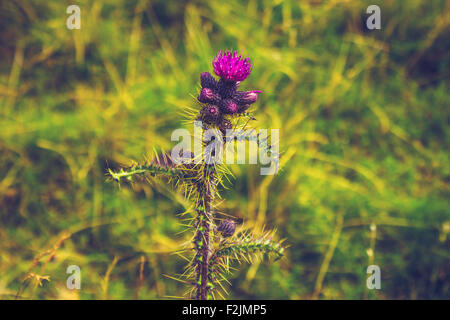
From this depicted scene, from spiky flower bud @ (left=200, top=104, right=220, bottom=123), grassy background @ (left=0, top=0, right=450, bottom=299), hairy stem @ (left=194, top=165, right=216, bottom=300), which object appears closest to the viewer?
spiky flower bud @ (left=200, top=104, right=220, bottom=123)

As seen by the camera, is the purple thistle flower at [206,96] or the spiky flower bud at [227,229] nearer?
the purple thistle flower at [206,96]

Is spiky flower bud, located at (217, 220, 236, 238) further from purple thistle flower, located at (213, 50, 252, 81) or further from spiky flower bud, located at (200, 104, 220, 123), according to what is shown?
purple thistle flower, located at (213, 50, 252, 81)

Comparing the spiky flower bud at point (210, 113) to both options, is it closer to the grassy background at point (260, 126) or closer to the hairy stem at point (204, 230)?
the hairy stem at point (204, 230)

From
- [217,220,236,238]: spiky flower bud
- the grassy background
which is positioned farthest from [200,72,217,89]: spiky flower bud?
the grassy background

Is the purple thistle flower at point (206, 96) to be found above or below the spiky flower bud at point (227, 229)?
above

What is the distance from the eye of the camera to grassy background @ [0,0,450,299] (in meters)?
2.14

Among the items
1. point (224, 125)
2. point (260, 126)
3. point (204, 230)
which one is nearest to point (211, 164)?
point (224, 125)

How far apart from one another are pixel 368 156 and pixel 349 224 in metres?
0.60

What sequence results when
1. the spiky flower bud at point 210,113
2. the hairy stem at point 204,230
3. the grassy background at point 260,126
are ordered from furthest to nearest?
1. the grassy background at point 260,126
2. the hairy stem at point 204,230
3. the spiky flower bud at point 210,113

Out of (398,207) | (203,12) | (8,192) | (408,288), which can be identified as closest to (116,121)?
(8,192)

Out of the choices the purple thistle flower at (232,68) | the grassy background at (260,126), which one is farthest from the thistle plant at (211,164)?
the grassy background at (260,126)

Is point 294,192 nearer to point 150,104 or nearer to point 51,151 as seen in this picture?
point 150,104

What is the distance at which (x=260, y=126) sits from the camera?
8.34 ft

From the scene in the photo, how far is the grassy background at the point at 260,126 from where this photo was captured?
214 centimetres
